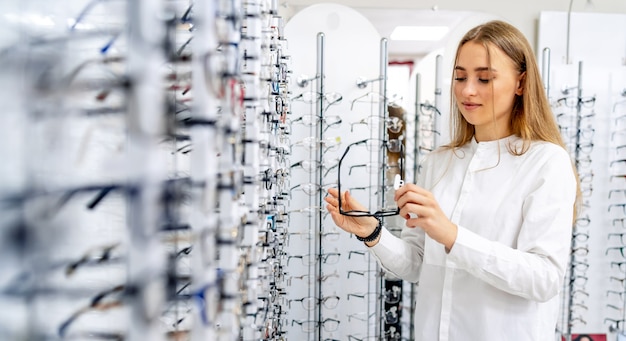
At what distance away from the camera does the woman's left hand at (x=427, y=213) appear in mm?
1057

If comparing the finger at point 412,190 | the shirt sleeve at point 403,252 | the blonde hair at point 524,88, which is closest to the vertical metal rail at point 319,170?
the shirt sleeve at point 403,252

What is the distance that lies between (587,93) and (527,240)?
1.90m

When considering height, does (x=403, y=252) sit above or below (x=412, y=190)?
below

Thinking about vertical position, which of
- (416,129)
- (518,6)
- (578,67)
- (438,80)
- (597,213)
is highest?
(518,6)

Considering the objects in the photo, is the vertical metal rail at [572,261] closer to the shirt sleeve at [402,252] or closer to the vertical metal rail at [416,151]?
the vertical metal rail at [416,151]

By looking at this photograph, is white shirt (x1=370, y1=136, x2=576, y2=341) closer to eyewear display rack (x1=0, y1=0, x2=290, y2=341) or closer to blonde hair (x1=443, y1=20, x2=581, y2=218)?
blonde hair (x1=443, y1=20, x2=581, y2=218)

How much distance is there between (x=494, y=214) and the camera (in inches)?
47.1

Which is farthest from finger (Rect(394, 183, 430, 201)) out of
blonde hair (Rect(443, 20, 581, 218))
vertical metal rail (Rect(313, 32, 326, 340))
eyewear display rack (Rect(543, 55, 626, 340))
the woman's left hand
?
eyewear display rack (Rect(543, 55, 626, 340))

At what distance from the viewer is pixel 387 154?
2.25m

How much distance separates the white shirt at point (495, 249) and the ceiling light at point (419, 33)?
1.36m

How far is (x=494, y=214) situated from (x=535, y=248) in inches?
5.3

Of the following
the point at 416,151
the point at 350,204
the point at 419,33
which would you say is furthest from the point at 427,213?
the point at 419,33

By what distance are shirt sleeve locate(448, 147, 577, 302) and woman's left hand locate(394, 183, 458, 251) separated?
0.03 m

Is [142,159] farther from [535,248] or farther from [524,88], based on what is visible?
[524,88]
